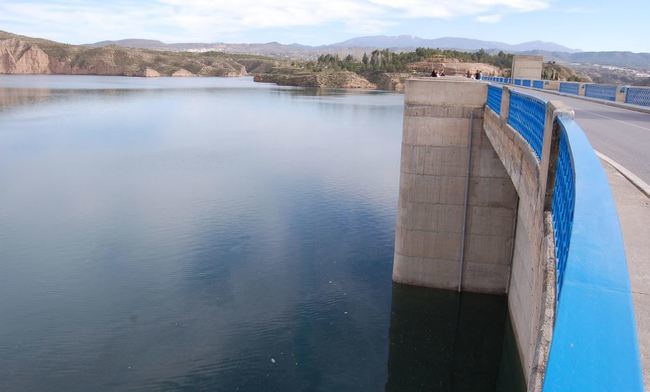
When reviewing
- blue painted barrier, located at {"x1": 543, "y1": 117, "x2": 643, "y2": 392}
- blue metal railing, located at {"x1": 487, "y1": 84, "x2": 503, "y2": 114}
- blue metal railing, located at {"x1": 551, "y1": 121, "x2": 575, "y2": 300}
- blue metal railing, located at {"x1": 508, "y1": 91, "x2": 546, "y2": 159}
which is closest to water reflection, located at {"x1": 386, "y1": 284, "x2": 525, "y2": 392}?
blue metal railing, located at {"x1": 487, "y1": 84, "x2": 503, "y2": 114}

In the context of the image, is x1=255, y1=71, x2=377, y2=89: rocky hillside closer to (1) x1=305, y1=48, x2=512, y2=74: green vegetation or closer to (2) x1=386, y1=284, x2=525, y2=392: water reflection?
(1) x1=305, y1=48, x2=512, y2=74: green vegetation

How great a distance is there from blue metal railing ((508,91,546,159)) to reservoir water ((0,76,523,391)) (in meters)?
6.62

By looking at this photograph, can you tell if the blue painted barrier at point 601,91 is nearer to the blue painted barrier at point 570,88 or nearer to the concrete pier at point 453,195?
the blue painted barrier at point 570,88

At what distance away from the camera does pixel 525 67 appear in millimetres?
50219

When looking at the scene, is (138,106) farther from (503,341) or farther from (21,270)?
(503,341)

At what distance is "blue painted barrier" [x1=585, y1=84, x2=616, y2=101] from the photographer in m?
24.9

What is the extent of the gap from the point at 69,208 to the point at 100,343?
13792mm

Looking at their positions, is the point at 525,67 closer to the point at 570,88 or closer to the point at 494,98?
the point at 570,88

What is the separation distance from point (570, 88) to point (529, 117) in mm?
24136

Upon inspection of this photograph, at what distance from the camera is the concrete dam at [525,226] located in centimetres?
224

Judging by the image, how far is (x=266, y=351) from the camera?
14.5m

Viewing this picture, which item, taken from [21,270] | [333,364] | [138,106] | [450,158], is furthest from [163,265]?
[138,106]

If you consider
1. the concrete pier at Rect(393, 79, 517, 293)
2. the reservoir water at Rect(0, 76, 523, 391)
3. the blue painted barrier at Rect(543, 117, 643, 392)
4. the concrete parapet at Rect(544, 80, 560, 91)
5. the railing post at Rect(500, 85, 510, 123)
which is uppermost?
the concrete parapet at Rect(544, 80, 560, 91)

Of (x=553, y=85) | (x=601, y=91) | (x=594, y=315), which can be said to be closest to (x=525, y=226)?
(x=594, y=315)
